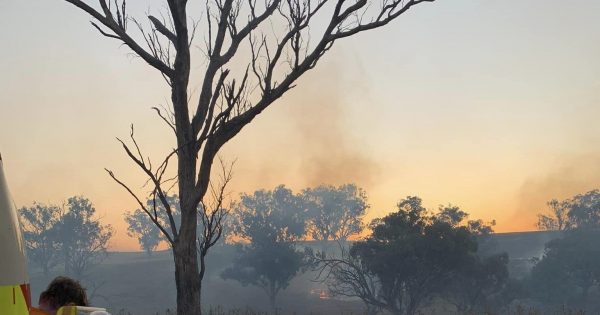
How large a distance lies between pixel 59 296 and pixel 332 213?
406ft

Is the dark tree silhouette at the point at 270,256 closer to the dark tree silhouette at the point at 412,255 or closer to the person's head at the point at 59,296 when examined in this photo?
the dark tree silhouette at the point at 412,255

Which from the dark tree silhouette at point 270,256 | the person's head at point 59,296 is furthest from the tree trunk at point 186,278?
the dark tree silhouette at point 270,256

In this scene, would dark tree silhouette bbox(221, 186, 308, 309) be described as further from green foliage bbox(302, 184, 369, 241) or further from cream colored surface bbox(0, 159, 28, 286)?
cream colored surface bbox(0, 159, 28, 286)

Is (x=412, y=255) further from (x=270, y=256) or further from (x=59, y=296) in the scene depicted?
(x=59, y=296)

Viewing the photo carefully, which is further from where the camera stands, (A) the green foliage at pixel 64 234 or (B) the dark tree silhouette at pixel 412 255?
(A) the green foliage at pixel 64 234

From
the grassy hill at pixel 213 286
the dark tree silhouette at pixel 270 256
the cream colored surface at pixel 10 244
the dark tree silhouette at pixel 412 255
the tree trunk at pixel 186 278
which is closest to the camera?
the cream colored surface at pixel 10 244

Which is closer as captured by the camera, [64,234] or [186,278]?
[186,278]

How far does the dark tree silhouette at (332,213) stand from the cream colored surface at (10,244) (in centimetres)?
12199

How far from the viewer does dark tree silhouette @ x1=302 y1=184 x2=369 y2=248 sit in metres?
127

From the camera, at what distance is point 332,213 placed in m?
128

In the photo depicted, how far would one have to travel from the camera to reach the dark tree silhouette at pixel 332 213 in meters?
127

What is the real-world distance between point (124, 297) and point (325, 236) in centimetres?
3428

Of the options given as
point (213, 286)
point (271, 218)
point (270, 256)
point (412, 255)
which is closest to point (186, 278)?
point (412, 255)

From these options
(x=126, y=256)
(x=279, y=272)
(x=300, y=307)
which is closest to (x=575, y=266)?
(x=279, y=272)
